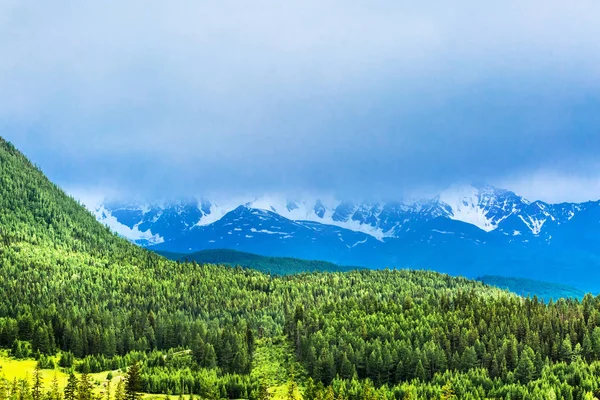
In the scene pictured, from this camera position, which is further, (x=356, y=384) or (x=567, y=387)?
(x=356, y=384)

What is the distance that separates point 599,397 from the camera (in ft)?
577

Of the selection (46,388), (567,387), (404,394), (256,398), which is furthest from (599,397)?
(46,388)

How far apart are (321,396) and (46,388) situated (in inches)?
3341

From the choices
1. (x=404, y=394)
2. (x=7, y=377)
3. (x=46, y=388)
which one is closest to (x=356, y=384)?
(x=404, y=394)

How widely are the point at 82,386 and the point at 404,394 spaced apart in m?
92.8

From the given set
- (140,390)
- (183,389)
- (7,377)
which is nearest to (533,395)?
(183,389)

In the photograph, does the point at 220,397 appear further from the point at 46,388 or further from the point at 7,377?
the point at 7,377

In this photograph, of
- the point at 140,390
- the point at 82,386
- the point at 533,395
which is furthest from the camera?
the point at 140,390

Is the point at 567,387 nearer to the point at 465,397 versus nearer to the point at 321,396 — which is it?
the point at 465,397

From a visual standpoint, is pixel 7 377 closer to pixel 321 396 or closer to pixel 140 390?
pixel 140 390

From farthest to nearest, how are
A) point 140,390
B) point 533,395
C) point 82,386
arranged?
point 140,390 < point 533,395 < point 82,386

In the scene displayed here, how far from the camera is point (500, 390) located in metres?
185

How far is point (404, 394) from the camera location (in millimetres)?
186625

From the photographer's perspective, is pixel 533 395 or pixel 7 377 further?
pixel 7 377
